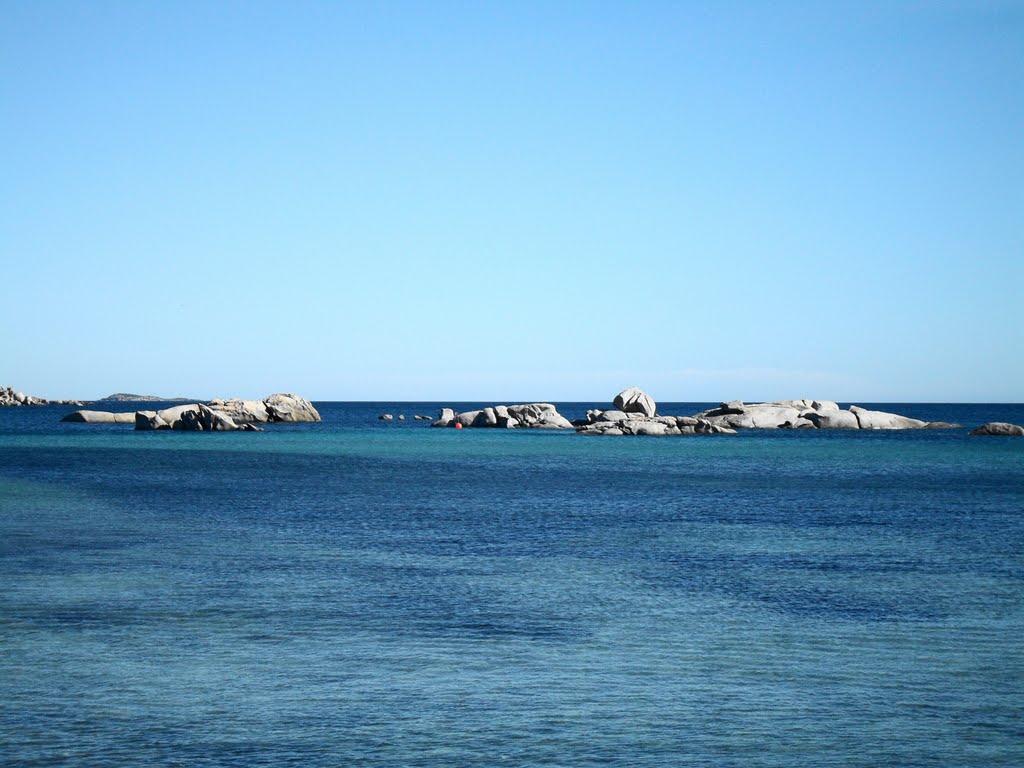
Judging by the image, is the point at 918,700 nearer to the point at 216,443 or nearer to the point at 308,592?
the point at 308,592

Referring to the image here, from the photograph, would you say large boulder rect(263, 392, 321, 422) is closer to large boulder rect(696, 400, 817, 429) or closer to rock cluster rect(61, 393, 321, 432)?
rock cluster rect(61, 393, 321, 432)

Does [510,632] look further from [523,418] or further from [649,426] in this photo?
[523,418]

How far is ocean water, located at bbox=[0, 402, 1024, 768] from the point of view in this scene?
39.2 ft

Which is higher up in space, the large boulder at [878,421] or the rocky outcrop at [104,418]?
the large boulder at [878,421]

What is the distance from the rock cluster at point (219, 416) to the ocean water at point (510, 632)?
83736 millimetres

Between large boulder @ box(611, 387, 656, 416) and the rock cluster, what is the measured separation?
41574 millimetres

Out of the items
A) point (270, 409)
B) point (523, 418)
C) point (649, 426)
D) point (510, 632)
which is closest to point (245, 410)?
point (270, 409)

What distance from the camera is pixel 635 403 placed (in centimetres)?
12188

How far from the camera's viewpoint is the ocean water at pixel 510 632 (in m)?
11.9

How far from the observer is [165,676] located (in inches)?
567

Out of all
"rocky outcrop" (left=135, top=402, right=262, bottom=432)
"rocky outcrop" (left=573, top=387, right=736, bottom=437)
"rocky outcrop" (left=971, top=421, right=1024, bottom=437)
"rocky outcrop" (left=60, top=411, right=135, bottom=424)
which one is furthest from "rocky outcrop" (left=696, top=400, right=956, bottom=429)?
"rocky outcrop" (left=60, top=411, right=135, bottom=424)

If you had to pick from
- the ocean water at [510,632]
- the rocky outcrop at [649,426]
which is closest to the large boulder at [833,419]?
the rocky outcrop at [649,426]

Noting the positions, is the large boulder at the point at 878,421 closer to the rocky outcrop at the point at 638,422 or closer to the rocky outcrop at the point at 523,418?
the rocky outcrop at the point at 638,422

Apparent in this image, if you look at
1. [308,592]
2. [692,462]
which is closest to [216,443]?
[692,462]
